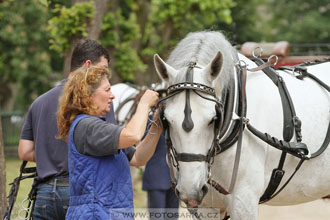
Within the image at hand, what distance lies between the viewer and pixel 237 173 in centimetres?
328

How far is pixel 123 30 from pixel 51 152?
7172 mm

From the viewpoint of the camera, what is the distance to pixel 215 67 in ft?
10.1

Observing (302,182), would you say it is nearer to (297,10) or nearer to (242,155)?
(242,155)

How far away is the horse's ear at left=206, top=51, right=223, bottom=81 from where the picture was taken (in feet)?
9.92

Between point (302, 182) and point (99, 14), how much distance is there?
205 inches

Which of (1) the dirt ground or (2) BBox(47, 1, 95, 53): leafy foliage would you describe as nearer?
(2) BBox(47, 1, 95, 53): leafy foliage

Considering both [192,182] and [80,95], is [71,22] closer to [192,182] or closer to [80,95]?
[80,95]

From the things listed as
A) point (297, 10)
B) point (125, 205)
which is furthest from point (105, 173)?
point (297, 10)

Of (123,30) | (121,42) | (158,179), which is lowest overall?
(158,179)

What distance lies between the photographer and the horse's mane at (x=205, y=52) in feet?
10.5

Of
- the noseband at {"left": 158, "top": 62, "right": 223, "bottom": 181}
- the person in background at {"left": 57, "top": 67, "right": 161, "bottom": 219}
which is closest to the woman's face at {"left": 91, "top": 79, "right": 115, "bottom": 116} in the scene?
the person in background at {"left": 57, "top": 67, "right": 161, "bottom": 219}

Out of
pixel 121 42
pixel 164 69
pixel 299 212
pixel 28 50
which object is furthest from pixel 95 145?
pixel 28 50

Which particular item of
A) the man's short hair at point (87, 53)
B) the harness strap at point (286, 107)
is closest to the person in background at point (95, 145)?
the man's short hair at point (87, 53)

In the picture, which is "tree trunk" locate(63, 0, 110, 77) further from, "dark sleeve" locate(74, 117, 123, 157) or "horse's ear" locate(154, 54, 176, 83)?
"dark sleeve" locate(74, 117, 123, 157)
